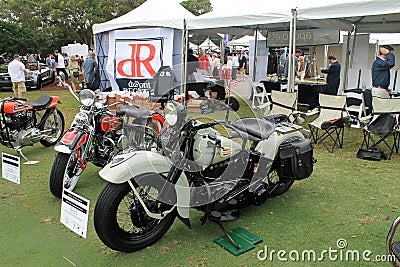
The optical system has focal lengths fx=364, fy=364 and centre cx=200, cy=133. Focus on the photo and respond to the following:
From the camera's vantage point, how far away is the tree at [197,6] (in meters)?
48.2

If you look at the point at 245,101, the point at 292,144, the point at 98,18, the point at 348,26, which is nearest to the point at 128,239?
the point at 245,101

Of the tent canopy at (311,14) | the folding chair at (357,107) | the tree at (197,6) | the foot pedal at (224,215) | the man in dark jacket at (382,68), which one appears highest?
the tree at (197,6)

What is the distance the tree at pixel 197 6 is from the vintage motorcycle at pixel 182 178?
46964mm

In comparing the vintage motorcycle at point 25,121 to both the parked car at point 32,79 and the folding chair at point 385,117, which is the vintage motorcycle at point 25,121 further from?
the parked car at point 32,79

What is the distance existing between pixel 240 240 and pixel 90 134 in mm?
1868

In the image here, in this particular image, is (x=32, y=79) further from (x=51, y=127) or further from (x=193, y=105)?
Result: (x=193, y=105)

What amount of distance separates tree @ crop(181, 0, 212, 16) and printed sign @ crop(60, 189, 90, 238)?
156ft

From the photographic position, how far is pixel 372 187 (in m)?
4.15

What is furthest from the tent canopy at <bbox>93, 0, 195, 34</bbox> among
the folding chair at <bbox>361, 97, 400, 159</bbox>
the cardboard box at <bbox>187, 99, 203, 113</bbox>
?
the cardboard box at <bbox>187, 99, 203, 113</bbox>

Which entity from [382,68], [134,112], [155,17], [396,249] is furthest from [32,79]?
[396,249]

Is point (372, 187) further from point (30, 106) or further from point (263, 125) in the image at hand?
point (30, 106)

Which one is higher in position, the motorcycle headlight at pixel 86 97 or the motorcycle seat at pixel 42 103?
the motorcycle headlight at pixel 86 97

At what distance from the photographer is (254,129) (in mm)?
3027

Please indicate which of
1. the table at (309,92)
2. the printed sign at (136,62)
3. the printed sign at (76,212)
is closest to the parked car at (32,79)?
the printed sign at (136,62)
